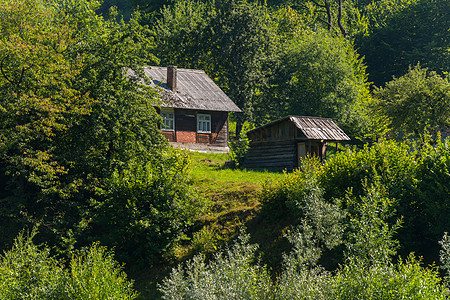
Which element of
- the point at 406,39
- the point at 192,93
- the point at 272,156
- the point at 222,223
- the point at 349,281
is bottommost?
the point at 222,223

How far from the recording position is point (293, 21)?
54.6 metres

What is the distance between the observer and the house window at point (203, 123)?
38.2 metres

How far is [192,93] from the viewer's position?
38156 millimetres

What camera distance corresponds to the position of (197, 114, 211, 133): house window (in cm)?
3816

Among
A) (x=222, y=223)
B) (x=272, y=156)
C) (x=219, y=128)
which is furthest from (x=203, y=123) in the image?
(x=222, y=223)

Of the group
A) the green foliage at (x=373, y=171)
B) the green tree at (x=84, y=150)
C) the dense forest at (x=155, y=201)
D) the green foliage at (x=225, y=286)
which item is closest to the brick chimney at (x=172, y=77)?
the dense forest at (x=155, y=201)

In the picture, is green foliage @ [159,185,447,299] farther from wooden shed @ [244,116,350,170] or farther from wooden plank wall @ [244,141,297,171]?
wooden plank wall @ [244,141,297,171]

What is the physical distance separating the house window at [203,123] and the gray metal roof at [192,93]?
3.41 ft

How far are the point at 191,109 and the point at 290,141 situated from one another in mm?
10171

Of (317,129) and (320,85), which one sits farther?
(320,85)

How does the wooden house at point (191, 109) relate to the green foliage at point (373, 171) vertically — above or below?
above

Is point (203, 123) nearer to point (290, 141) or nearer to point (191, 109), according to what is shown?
point (191, 109)

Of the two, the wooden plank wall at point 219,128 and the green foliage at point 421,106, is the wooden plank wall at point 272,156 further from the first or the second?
the green foliage at point 421,106

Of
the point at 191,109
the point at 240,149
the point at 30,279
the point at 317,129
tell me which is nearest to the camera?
the point at 30,279
